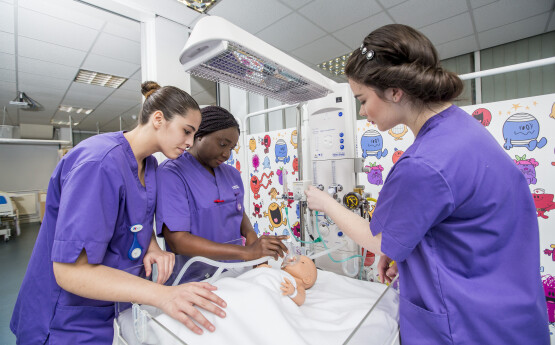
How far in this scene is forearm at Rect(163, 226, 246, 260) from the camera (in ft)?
3.57

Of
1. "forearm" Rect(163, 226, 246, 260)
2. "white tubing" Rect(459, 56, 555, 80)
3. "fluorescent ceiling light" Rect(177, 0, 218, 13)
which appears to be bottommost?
"forearm" Rect(163, 226, 246, 260)

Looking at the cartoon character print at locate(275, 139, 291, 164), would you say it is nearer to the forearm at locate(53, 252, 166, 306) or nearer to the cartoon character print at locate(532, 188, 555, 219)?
the cartoon character print at locate(532, 188, 555, 219)

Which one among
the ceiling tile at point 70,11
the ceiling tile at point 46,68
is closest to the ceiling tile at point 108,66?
the ceiling tile at point 46,68

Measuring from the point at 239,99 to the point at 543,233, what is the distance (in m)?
3.54

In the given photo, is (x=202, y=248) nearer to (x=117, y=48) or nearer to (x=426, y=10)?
(x=426, y=10)

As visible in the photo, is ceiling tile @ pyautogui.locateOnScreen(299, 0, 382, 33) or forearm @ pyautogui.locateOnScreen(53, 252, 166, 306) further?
ceiling tile @ pyautogui.locateOnScreen(299, 0, 382, 33)

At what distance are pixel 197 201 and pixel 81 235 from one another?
1.84 feet

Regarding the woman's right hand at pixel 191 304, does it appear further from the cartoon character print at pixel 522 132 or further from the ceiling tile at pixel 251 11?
the ceiling tile at pixel 251 11

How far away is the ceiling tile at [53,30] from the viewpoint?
265cm

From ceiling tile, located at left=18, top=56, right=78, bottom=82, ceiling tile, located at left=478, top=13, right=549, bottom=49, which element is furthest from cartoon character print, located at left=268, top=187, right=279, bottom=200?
ceiling tile, located at left=18, top=56, right=78, bottom=82

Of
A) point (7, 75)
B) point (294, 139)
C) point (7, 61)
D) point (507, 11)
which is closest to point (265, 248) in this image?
point (294, 139)

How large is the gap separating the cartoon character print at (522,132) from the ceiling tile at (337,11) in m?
1.80

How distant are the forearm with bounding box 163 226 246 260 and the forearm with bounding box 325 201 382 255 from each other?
459 millimetres

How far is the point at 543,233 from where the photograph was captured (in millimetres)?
1457
